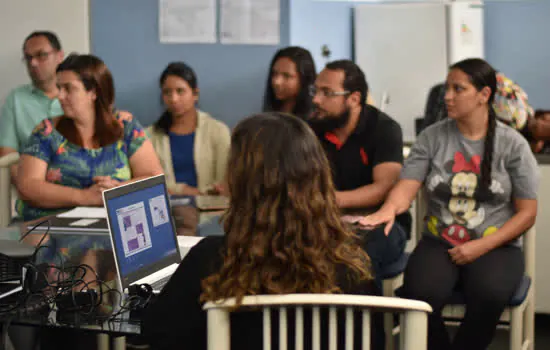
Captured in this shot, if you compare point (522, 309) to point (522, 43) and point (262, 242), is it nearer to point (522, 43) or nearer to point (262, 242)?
point (262, 242)

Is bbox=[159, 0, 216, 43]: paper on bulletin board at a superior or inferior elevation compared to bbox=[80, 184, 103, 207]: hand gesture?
superior

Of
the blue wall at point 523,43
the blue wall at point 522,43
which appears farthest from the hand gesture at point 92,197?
the blue wall at point 523,43

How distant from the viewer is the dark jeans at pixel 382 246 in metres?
2.45

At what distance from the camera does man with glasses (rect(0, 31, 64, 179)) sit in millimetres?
4039

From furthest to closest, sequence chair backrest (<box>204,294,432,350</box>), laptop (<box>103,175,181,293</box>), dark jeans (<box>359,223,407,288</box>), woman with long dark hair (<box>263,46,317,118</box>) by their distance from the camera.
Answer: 1. woman with long dark hair (<box>263,46,317,118</box>)
2. dark jeans (<box>359,223,407,288</box>)
3. laptop (<box>103,175,181,293</box>)
4. chair backrest (<box>204,294,432,350</box>)

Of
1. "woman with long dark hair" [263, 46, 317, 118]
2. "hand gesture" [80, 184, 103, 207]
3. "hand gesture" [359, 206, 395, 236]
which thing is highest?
"woman with long dark hair" [263, 46, 317, 118]

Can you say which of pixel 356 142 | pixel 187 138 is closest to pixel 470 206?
pixel 356 142

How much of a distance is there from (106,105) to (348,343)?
7.00 feet

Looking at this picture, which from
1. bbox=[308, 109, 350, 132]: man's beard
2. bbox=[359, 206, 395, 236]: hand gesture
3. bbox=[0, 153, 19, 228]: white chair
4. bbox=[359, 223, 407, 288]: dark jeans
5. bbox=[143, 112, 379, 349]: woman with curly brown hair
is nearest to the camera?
bbox=[143, 112, 379, 349]: woman with curly brown hair

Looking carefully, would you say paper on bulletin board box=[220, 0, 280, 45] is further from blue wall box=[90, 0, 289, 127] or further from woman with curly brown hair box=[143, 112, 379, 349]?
woman with curly brown hair box=[143, 112, 379, 349]

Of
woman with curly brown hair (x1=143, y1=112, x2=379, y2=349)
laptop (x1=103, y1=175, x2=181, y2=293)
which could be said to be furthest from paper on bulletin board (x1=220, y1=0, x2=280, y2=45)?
woman with curly brown hair (x1=143, y1=112, x2=379, y2=349)

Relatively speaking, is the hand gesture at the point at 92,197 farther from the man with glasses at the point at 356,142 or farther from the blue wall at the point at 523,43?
the blue wall at the point at 523,43

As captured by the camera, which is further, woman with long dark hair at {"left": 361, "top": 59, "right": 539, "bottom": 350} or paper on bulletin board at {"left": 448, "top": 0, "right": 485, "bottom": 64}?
paper on bulletin board at {"left": 448, "top": 0, "right": 485, "bottom": 64}

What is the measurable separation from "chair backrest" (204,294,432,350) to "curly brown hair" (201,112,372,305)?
10 centimetres
